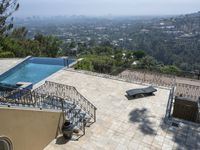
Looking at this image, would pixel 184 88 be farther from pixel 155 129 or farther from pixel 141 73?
pixel 155 129

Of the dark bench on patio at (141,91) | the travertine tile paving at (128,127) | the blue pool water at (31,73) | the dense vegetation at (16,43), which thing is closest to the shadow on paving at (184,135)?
the travertine tile paving at (128,127)

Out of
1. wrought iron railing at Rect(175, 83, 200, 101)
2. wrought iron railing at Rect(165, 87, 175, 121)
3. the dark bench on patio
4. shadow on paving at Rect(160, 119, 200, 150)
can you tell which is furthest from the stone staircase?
wrought iron railing at Rect(175, 83, 200, 101)

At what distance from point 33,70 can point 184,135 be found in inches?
554

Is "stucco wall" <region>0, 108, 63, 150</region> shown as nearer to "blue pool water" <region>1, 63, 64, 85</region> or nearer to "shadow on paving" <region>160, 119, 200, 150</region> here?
"shadow on paving" <region>160, 119, 200, 150</region>

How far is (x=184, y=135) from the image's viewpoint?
8781 mm

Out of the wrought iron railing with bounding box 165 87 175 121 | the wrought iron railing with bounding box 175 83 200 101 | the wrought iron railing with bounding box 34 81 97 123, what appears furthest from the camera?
the wrought iron railing with bounding box 175 83 200 101

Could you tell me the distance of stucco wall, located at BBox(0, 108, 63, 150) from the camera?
21.0 ft

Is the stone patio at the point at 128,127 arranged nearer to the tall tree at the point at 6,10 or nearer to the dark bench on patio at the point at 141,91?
the dark bench on patio at the point at 141,91

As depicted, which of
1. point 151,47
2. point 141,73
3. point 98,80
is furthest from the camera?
point 151,47

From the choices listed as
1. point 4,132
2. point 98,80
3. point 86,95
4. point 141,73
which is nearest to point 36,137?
point 4,132

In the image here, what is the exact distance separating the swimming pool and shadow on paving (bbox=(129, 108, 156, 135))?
829cm

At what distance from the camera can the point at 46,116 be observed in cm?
804

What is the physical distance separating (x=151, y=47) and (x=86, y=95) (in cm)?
10944

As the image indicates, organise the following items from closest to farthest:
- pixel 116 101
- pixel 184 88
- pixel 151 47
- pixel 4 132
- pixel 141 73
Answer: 1. pixel 4 132
2. pixel 116 101
3. pixel 184 88
4. pixel 141 73
5. pixel 151 47
